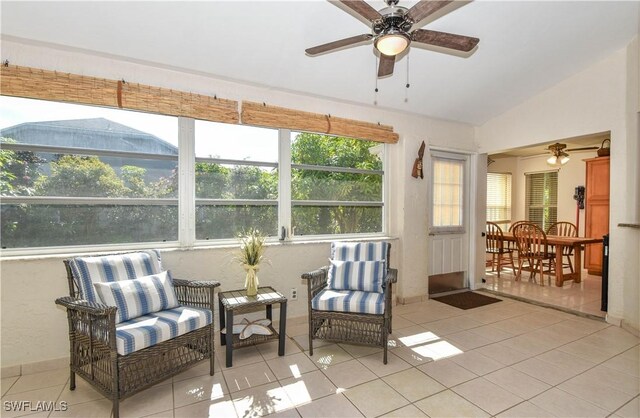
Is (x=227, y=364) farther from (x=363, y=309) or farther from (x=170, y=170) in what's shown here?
(x=170, y=170)

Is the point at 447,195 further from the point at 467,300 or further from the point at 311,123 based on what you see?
the point at 311,123

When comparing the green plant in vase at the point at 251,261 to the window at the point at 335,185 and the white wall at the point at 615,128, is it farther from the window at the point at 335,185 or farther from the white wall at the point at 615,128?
the white wall at the point at 615,128

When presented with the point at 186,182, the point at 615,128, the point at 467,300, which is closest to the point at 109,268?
the point at 186,182

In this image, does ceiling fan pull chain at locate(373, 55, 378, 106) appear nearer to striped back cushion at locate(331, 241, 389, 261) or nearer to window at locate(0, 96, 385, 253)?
window at locate(0, 96, 385, 253)

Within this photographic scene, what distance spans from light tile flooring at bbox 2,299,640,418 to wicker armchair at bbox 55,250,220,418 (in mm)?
168

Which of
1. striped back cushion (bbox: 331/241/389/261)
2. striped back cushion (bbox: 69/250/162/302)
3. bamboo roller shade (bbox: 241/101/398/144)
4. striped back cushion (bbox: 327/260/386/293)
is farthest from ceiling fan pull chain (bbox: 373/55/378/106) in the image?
striped back cushion (bbox: 69/250/162/302)

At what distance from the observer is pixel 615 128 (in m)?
3.52

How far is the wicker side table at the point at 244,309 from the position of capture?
104 inches

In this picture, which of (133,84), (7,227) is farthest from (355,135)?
(7,227)

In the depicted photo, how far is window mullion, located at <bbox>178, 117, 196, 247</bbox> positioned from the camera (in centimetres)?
315

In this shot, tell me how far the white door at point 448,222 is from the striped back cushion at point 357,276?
6.07 ft

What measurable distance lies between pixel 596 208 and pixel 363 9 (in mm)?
6251

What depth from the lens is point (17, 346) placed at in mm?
2482

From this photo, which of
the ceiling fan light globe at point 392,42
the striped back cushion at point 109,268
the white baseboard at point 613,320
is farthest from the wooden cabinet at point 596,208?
the striped back cushion at point 109,268
